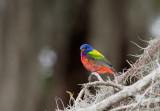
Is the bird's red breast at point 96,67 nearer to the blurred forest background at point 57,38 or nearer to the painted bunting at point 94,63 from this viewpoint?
the painted bunting at point 94,63

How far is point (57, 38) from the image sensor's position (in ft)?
31.1

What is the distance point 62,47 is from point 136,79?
6328 mm

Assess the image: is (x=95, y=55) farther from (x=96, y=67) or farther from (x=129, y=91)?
(x=129, y=91)

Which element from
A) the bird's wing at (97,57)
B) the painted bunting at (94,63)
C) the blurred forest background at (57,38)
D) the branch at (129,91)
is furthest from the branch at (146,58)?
the blurred forest background at (57,38)

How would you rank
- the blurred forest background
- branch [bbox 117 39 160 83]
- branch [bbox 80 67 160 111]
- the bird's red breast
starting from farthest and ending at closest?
the blurred forest background → the bird's red breast → branch [bbox 117 39 160 83] → branch [bbox 80 67 160 111]

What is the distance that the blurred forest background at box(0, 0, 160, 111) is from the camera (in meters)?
8.85

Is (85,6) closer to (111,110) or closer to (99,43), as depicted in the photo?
(99,43)

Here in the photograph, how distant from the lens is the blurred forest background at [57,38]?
8.85 m

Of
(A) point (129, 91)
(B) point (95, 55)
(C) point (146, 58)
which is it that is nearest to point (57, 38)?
(B) point (95, 55)

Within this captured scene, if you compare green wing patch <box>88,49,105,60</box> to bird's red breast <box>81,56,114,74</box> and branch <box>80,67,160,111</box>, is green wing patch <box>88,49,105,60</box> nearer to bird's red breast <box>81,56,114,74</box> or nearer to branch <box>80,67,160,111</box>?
bird's red breast <box>81,56,114,74</box>

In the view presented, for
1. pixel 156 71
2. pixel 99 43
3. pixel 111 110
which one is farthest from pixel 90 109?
pixel 99 43

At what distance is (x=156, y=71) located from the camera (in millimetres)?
2941

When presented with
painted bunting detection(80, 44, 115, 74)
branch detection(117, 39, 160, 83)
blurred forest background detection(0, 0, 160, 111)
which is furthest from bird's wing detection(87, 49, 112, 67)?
blurred forest background detection(0, 0, 160, 111)

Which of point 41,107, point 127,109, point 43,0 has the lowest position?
point 41,107
